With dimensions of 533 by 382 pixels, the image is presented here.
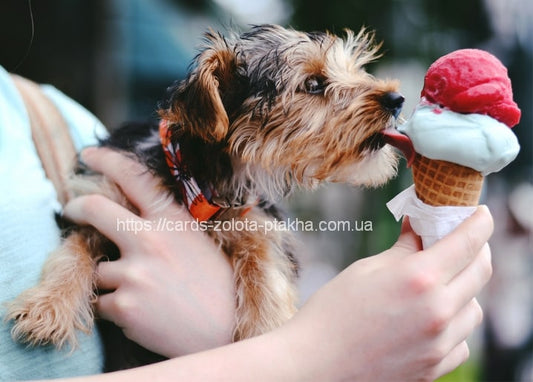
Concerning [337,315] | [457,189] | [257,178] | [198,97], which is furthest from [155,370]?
[257,178]

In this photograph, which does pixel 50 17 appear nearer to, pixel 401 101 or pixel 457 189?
pixel 401 101

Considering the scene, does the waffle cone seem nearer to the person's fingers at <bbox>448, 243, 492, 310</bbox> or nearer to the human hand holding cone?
the human hand holding cone

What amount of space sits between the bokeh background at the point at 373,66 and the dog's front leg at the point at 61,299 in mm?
2196

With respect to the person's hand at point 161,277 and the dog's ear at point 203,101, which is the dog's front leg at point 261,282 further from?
the dog's ear at point 203,101

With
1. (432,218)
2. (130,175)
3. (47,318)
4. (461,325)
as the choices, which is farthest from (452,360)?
(130,175)

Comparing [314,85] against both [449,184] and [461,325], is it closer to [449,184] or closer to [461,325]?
[449,184]

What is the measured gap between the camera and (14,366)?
1.44 meters

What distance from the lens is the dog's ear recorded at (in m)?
1.90

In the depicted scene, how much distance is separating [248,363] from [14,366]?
698 millimetres

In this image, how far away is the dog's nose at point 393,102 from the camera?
1.98 m

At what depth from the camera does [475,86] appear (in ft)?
4.19

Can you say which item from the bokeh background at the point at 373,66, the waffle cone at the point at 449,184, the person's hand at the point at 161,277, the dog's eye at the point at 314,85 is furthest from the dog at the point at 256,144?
the bokeh background at the point at 373,66

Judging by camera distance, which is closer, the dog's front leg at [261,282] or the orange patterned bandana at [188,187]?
the dog's front leg at [261,282]

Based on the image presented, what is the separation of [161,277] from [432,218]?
850 millimetres
